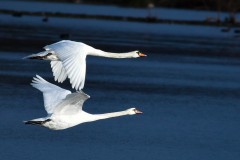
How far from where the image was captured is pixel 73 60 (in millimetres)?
13555

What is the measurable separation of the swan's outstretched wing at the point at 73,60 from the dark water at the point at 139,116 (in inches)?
85.0

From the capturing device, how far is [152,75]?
2867 cm

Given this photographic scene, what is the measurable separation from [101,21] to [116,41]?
19080mm

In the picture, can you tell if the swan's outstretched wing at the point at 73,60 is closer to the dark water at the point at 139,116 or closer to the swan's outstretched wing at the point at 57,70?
the swan's outstretched wing at the point at 57,70

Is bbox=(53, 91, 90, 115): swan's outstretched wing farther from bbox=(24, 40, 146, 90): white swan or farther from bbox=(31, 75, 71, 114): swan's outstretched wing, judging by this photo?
bbox=(24, 40, 146, 90): white swan

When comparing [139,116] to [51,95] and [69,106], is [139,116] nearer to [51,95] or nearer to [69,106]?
[51,95]

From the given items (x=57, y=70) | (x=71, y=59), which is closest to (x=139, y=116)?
(x=57, y=70)

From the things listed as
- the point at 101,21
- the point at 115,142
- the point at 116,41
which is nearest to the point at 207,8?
the point at 101,21

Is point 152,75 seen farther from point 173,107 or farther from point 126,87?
point 173,107

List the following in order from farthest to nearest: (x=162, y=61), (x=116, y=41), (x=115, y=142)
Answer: (x=116, y=41) → (x=162, y=61) → (x=115, y=142)

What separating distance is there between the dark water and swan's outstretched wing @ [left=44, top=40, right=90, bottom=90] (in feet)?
7.08

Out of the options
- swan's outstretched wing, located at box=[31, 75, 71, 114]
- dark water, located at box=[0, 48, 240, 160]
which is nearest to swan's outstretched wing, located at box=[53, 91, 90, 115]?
swan's outstretched wing, located at box=[31, 75, 71, 114]

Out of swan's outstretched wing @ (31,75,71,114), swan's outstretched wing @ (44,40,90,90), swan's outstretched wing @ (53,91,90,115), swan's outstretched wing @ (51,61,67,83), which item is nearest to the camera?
swan's outstretched wing @ (44,40,90,90)

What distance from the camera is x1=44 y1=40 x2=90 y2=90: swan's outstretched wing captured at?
12961mm
